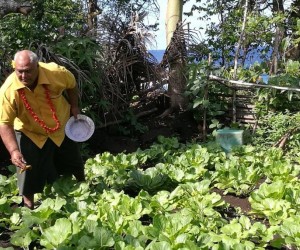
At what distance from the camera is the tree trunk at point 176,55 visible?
295 inches

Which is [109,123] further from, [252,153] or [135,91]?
[252,153]

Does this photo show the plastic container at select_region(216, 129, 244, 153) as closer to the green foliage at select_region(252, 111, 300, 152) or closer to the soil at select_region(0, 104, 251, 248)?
the green foliage at select_region(252, 111, 300, 152)

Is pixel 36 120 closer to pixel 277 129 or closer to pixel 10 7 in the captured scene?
pixel 10 7

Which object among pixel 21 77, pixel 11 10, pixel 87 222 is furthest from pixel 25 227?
pixel 11 10

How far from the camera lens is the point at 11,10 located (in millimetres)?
3176

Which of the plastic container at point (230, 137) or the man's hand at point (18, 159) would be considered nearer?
the man's hand at point (18, 159)

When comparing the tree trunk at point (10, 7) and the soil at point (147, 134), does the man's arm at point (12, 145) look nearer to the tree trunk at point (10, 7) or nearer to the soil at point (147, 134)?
the tree trunk at point (10, 7)

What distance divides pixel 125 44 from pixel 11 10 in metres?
4.20

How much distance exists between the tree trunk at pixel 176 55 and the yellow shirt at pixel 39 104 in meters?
3.85

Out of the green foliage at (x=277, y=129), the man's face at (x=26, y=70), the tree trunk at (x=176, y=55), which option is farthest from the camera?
the tree trunk at (x=176, y=55)

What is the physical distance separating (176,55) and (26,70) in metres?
4.37

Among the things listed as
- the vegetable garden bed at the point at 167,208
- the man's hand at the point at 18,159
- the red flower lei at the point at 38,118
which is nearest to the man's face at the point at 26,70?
the red flower lei at the point at 38,118

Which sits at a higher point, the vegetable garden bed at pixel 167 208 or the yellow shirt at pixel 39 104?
the yellow shirt at pixel 39 104

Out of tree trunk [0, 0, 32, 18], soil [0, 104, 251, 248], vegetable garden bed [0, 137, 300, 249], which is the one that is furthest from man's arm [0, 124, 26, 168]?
soil [0, 104, 251, 248]
